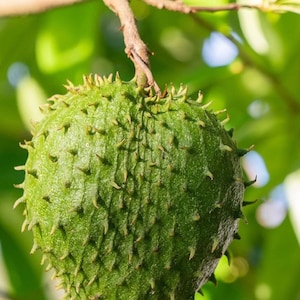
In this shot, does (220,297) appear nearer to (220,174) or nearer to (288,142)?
(288,142)

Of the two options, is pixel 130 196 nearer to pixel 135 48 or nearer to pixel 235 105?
pixel 135 48

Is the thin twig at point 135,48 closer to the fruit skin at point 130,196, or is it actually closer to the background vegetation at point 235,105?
the fruit skin at point 130,196

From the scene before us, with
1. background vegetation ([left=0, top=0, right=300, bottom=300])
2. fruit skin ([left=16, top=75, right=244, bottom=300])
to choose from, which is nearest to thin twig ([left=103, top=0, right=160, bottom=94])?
fruit skin ([left=16, top=75, right=244, bottom=300])

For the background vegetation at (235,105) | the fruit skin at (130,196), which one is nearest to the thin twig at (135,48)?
the fruit skin at (130,196)

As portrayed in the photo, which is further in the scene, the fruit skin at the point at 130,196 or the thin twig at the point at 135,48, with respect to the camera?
the thin twig at the point at 135,48

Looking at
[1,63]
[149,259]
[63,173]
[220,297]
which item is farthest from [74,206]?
[1,63]

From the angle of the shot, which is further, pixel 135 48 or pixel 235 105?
pixel 235 105

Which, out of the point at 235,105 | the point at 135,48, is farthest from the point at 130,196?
the point at 235,105
